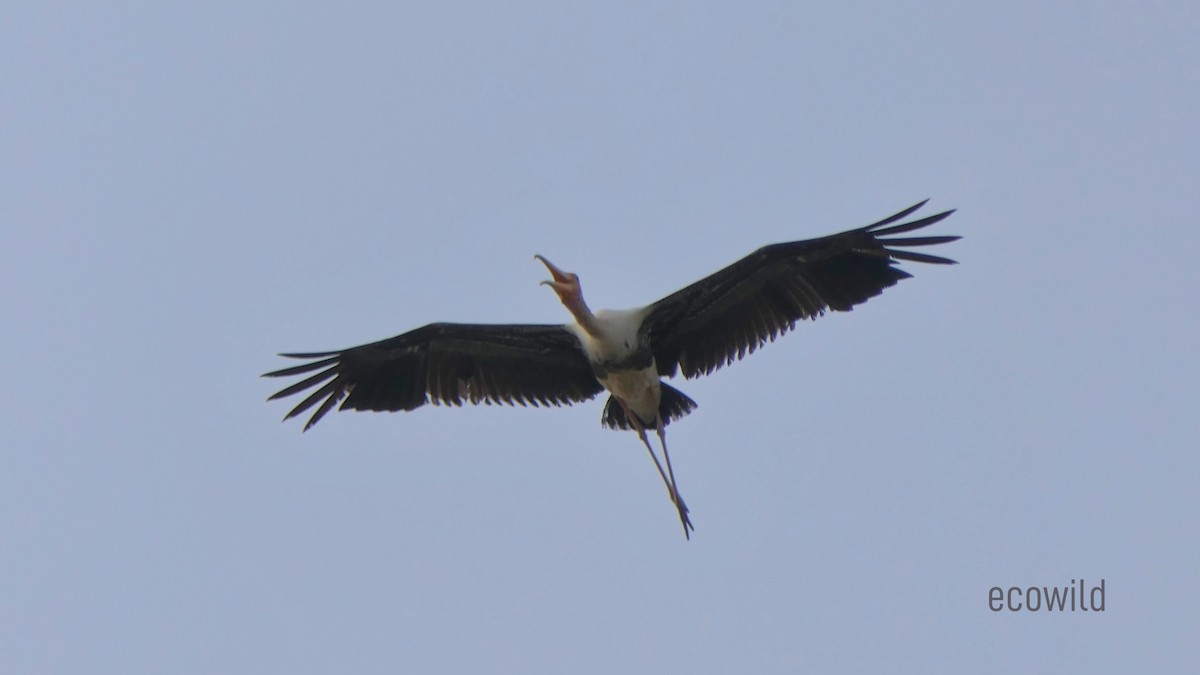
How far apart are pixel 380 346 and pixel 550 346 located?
1.50 m

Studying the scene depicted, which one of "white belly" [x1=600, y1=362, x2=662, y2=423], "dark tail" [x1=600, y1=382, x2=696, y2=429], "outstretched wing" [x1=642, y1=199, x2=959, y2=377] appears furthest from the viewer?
"dark tail" [x1=600, y1=382, x2=696, y2=429]

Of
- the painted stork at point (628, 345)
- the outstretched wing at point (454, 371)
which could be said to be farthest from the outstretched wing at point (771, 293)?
the outstretched wing at point (454, 371)

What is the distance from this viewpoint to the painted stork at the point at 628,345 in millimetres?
13875

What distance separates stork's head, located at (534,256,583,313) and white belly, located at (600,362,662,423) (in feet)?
2.30

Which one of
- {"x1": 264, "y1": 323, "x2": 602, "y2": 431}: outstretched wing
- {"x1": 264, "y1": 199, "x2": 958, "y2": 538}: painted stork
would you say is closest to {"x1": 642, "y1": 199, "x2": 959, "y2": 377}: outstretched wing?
{"x1": 264, "y1": 199, "x2": 958, "y2": 538}: painted stork

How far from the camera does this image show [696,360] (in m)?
14.5

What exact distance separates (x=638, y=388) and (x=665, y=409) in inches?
17.5

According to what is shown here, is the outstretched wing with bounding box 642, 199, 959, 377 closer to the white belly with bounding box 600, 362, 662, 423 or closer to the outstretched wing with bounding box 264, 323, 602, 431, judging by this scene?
the white belly with bounding box 600, 362, 662, 423

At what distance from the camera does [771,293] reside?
14172 millimetres

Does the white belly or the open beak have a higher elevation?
the open beak

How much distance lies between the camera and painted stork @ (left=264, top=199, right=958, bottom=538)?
1388cm

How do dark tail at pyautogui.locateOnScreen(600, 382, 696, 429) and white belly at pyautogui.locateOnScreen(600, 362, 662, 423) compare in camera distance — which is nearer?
white belly at pyautogui.locateOnScreen(600, 362, 662, 423)

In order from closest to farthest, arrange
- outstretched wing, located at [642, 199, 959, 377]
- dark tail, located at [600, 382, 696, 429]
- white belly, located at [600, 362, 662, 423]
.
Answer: outstretched wing, located at [642, 199, 959, 377], white belly, located at [600, 362, 662, 423], dark tail, located at [600, 382, 696, 429]

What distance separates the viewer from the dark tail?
573 inches
